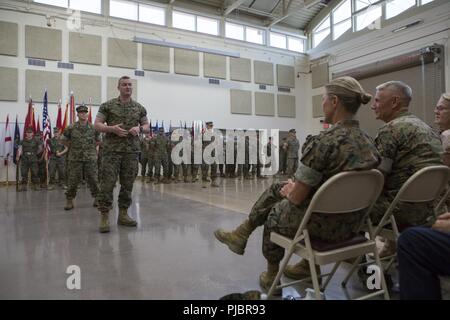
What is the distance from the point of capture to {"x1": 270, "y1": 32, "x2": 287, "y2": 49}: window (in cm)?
1305

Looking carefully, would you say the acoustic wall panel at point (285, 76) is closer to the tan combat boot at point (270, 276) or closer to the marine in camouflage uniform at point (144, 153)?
the marine in camouflage uniform at point (144, 153)

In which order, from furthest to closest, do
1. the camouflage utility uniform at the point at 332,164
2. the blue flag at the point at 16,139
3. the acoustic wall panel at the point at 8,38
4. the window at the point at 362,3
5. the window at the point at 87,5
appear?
the window at the point at 362,3 → the window at the point at 87,5 → the acoustic wall panel at the point at 8,38 → the blue flag at the point at 16,139 → the camouflage utility uniform at the point at 332,164

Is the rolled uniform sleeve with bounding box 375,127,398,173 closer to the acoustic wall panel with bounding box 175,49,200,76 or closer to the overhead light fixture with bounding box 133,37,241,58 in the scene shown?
the overhead light fixture with bounding box 133,37,241,58

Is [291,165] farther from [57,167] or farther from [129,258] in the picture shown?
[129,258]

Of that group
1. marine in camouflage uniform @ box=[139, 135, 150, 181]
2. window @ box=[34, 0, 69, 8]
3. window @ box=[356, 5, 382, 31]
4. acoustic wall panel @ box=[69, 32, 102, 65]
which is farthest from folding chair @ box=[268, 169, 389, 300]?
window @ box=[356, 5, 382, 31]

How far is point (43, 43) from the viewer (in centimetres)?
895

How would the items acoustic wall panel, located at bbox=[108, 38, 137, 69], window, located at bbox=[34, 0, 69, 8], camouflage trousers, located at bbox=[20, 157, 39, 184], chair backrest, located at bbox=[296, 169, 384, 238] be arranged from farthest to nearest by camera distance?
acoustic wall panel, located at bbox=[108, 38, 137, 69], window, located at bbox=[34, 0, 69, 8], camouflage trousers, located at bbox=[20, 157, 39, 184], chair backrest, located at bbox=[296, 169, 384, 238]

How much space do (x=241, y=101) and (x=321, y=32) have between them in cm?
473

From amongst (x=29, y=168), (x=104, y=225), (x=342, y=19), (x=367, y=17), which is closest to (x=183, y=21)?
(x=342, y=19)

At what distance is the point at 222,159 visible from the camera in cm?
952

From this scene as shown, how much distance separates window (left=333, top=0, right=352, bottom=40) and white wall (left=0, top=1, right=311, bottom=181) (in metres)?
1.78

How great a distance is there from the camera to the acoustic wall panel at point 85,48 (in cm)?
933

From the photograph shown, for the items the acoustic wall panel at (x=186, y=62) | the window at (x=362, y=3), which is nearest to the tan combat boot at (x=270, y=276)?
the acoustic wall panel at (x=186, y=62)

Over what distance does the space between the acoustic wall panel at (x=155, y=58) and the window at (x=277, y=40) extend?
15.5 ft
